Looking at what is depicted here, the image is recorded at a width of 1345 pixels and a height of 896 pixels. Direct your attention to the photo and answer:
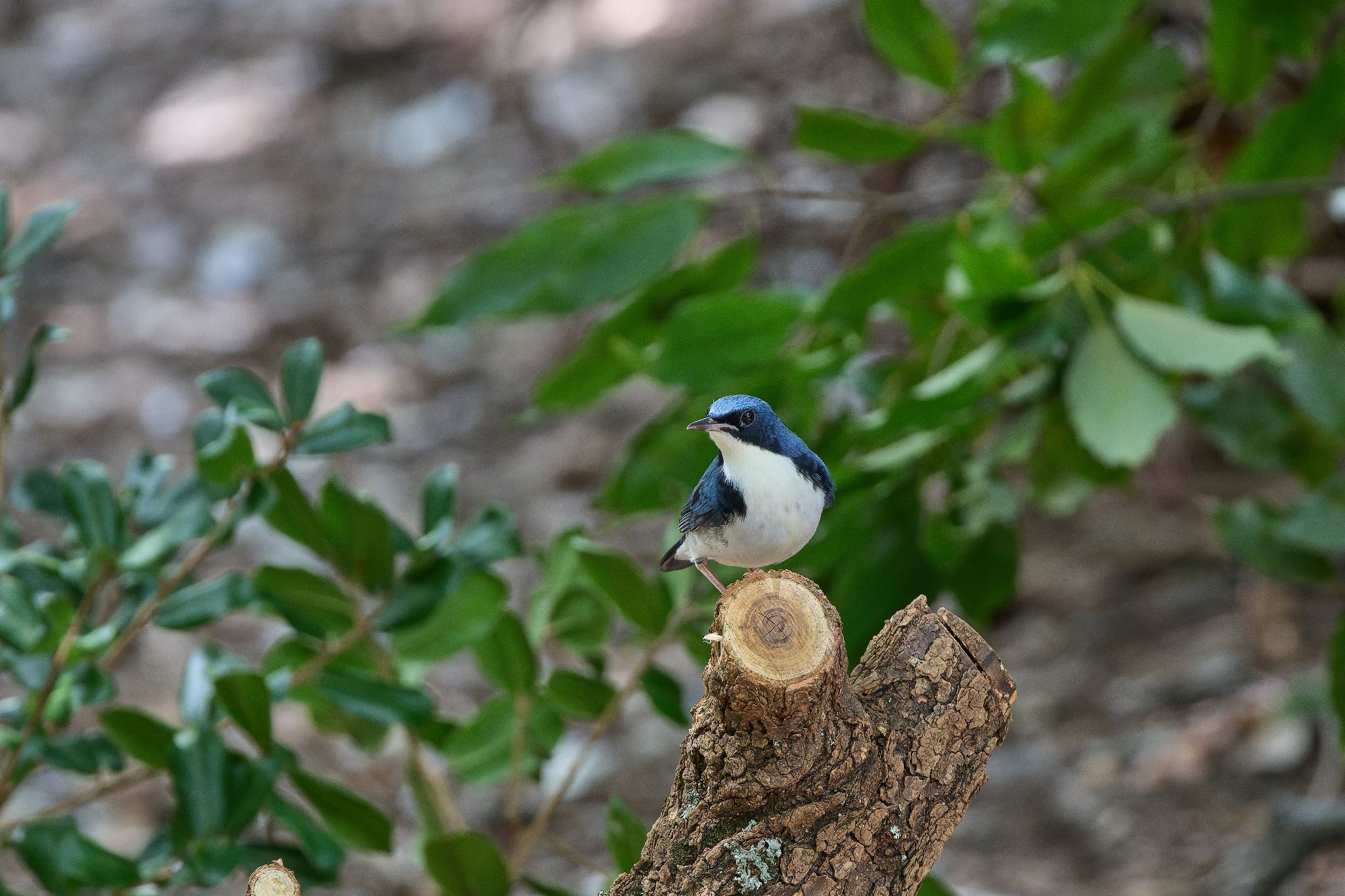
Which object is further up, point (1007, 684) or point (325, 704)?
point (1007, 684)

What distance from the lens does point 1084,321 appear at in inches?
74.5

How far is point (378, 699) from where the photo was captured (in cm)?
168

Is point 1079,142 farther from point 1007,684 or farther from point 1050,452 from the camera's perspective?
point 1007,684

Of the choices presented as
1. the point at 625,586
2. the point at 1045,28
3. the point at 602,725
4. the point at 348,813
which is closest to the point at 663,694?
the point at 602,725

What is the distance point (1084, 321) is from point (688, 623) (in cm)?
70

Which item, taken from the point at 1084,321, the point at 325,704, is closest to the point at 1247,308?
the point at 1084,321

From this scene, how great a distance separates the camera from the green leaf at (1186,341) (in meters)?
1.61

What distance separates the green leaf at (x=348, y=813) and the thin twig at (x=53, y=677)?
1.06 feet

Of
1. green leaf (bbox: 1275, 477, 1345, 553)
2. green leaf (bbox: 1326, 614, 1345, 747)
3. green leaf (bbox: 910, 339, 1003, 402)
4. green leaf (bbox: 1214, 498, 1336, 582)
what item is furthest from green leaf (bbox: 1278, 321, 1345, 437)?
green leaf (bbox: 910, 339, 1003, 402)

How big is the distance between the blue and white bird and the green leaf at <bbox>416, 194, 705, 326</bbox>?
3.35 feet

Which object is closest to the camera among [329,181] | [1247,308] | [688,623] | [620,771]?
[688,623]

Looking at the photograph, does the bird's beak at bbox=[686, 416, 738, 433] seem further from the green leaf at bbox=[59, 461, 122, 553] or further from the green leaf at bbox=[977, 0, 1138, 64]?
the green leaf at bbox=[977, 0, 1138, 64]

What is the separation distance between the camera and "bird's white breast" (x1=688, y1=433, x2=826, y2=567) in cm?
99

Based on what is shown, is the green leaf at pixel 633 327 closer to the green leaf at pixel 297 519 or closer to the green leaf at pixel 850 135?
the green leaf at pixel 850 135
